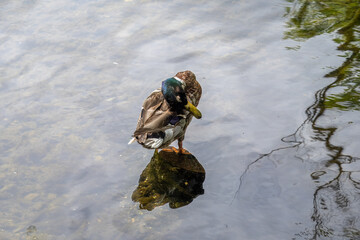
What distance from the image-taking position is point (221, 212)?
399cm

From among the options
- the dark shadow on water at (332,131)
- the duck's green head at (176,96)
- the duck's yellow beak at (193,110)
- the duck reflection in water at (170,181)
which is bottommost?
the duck reflection in water at (170,181)

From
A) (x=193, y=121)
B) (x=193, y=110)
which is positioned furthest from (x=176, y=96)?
(x=193, y=121)

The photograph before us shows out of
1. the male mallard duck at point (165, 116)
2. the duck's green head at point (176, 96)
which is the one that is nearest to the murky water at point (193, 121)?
the male mallard duck at point (165, 116)

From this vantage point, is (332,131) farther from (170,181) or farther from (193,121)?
(170,181)

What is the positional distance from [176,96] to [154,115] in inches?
11.0

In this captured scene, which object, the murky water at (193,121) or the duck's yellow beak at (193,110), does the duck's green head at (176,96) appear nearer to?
the duck's yellow beak at (193,110)

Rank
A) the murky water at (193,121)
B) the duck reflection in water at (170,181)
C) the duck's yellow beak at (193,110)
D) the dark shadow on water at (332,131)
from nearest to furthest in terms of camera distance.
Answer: the dark shadow on water at (332,131) < the murky water at (193,121) < the duck reflection in water at (170,181) < the duck's yellow beak at (193,110)

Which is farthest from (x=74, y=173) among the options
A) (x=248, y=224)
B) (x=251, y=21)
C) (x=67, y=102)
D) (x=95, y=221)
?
(x=251, y=21)

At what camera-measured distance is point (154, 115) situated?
173 inches

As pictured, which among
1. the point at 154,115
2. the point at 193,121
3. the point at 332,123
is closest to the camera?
the point at 154,115

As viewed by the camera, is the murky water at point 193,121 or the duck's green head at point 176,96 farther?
the duck's green head at point 176,96

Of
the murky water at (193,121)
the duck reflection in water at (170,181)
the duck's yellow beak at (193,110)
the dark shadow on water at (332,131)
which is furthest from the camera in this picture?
the duck's yellow beak at (193,110)

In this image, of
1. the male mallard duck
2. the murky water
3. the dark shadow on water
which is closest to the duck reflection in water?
the murky water

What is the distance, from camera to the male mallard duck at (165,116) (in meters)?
4.24
